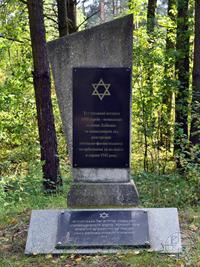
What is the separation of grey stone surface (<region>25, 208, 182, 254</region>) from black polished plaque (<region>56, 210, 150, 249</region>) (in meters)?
0.07

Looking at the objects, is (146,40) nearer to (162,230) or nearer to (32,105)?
(32,105)

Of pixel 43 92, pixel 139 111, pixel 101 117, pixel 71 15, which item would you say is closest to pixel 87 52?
pixel 101 117

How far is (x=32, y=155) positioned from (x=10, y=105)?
3470mm

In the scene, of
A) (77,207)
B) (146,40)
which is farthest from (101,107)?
(146,40)

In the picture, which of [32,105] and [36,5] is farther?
[32,105]

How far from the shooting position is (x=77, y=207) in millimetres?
5141

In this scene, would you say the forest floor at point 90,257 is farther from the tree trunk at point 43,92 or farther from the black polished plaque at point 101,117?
the tree trunk at point 43,92

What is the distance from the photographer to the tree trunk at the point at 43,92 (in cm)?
891

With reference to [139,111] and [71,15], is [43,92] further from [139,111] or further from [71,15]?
[71,15]

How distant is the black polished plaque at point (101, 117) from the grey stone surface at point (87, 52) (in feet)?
0.27

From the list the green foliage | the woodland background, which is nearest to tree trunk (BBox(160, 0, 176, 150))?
the woodland background

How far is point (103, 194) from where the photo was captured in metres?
5.09

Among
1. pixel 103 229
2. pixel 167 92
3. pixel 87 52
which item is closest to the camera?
pixel 103 229

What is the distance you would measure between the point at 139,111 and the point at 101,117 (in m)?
7.25
